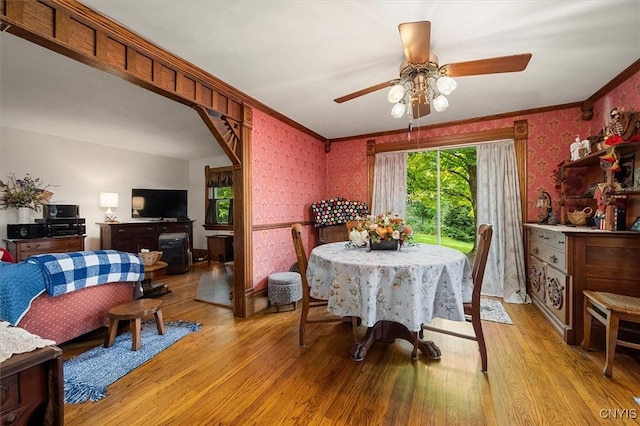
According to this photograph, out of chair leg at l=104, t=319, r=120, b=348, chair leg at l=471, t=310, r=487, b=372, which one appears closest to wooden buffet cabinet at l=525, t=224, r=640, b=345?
chair leg at l=471, t=310, r=487, b=372

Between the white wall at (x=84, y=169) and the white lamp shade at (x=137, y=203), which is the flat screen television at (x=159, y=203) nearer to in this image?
the white lamp shade at (x=137, y=203)

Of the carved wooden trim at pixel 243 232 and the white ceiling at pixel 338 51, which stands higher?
the white ceiling at pixel 338 51

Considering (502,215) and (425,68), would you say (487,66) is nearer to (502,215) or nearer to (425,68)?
(425,68)

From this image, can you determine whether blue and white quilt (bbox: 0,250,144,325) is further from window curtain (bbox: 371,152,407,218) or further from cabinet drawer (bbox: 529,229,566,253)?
cabinet drawer (bbox: 529,229,566,253)

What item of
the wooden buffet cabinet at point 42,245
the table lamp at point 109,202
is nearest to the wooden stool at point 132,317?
the wooden buffet cabinet at point 42,245

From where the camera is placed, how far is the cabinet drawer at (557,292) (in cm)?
235

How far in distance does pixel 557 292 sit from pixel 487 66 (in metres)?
2.17

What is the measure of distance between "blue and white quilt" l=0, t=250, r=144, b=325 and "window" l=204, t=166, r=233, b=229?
147 inches

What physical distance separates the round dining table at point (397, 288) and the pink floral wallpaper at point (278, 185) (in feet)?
4.69

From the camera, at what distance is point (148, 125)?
3.96 m

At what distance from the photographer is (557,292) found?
2.51m

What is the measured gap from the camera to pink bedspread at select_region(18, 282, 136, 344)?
2.01 m

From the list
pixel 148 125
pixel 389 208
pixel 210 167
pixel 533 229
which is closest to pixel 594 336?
pixel 533 229

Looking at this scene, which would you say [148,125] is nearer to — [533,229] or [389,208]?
[389,208]
